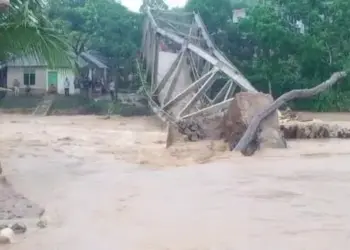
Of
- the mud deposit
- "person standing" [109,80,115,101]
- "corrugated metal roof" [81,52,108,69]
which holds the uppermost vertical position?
"corrugated metal roof" [81,52,108,69]

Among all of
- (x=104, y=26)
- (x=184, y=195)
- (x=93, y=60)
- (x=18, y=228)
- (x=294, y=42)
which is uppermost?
(x=104, y=26)

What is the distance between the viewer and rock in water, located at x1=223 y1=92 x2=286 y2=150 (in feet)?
47.5

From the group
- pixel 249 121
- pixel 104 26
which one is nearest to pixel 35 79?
pixel 104 26

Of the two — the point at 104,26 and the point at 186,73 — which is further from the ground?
the point at 104,26

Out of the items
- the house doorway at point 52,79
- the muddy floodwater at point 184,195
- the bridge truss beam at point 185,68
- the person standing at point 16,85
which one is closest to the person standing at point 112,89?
the house doorway at point 52,79

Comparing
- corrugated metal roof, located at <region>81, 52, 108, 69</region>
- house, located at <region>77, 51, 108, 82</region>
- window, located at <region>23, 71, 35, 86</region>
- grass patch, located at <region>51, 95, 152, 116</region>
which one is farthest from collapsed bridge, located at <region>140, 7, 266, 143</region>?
window, located at <region>23, 71, 35, 86</region>

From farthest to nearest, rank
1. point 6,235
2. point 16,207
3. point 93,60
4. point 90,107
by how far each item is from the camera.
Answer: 1. point 93,60
2. point 90,107
3. point 16,207
4. point 6,235

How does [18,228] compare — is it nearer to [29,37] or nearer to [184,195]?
[184,195]

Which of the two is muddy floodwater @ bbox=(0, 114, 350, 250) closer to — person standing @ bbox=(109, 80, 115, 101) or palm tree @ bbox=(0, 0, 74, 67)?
palm tree @ bbox=(0, 0, 74, 67)

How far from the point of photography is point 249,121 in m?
14.7

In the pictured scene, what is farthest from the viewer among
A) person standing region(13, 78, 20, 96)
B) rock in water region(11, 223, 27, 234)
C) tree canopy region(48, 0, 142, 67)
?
person standing region(13, 78, 20, 96)

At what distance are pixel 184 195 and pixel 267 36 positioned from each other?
23.6 m

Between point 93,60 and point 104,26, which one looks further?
point 93,60

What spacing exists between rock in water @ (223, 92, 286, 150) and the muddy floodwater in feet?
1.19
